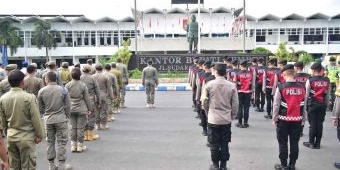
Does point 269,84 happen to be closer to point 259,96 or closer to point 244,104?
point 259,96

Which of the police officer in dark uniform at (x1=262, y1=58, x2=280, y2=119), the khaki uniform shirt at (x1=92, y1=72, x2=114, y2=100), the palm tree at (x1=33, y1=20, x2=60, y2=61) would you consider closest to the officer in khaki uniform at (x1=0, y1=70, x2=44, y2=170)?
the khaki uniform shirt at (x1=92, y1=72, x2=114, y2=100)

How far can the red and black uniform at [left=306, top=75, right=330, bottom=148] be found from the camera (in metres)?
7.40

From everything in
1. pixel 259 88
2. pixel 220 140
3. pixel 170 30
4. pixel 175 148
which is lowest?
pixel 175 148

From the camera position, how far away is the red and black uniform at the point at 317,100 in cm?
740

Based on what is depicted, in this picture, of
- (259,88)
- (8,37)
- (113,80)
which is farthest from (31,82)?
(8,37)

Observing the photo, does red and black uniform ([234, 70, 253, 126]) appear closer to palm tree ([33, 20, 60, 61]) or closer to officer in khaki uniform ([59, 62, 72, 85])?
officer in khaki uniform ([59, 62, 72, 85])

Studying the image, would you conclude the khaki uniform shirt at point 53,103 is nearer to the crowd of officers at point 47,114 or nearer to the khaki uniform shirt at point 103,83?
the crowd of officers at point 47,114

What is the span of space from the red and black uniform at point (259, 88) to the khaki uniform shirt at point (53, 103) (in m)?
6.80

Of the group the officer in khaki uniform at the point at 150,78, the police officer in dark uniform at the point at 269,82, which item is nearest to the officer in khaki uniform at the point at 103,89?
the officer in khaki uniform at the point at 150,78

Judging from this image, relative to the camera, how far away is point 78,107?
7371 millimetres

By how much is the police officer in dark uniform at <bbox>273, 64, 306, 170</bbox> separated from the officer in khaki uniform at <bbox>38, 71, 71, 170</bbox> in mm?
3623

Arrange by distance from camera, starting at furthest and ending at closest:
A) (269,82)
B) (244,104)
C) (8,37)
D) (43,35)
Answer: (43,35) < (8,37) < (269,82) < (244,104)

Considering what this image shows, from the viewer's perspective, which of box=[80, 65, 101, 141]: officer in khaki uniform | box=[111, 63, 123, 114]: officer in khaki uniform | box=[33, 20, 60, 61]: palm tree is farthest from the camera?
box=[33, 20, 60, 61]: palm tree

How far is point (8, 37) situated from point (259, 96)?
136ft
